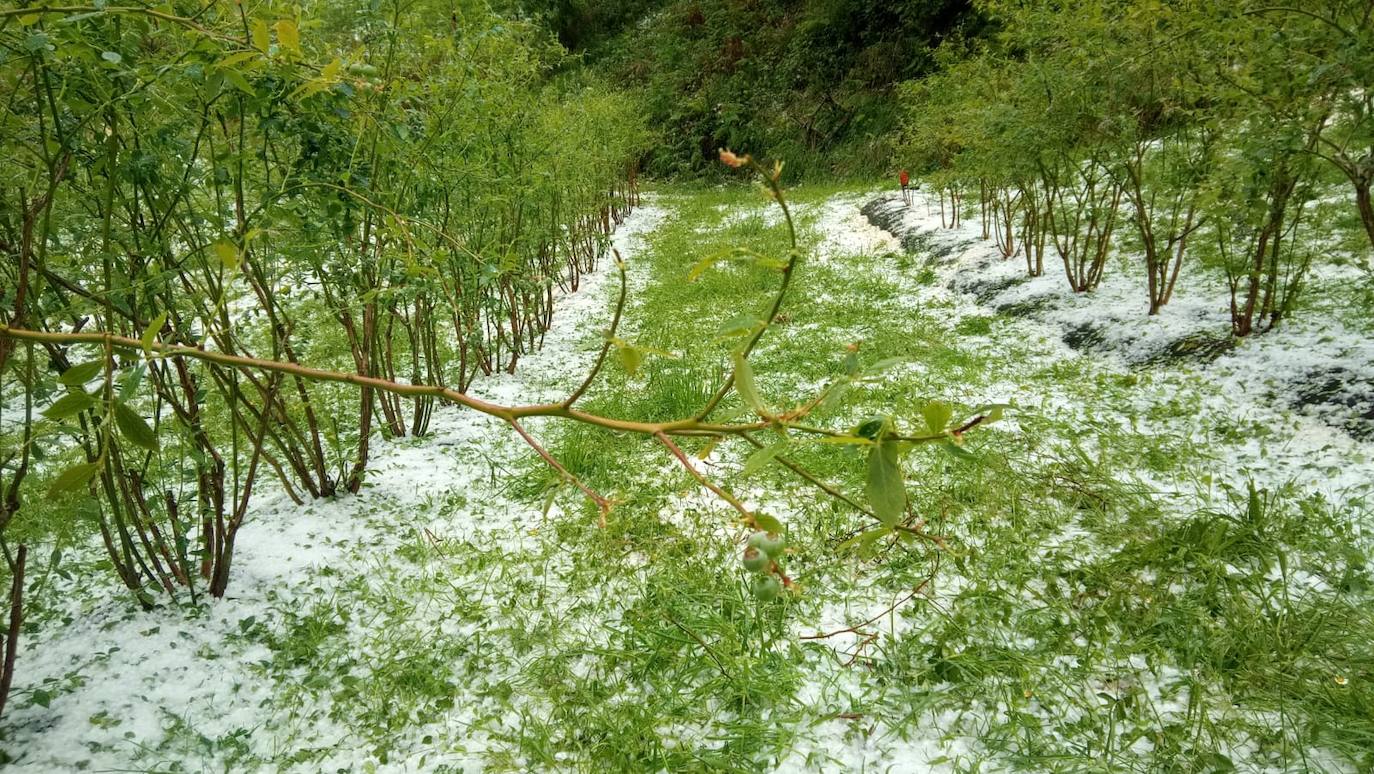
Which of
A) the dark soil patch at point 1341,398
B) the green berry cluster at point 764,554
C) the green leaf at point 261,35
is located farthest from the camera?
the dark soil patch at point 1341,398

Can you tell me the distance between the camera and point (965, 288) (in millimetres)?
5422

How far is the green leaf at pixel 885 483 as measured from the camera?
18.4 inches

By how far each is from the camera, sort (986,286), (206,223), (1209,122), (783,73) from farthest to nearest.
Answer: (783,73) → (986,286) → (1209,122) → (206,223)

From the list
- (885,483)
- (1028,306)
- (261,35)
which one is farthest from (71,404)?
(1028,306)

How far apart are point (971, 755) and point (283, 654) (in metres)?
1.65

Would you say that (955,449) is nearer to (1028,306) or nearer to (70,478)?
(70,478)

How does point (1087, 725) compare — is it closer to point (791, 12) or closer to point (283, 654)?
point (283, 654)

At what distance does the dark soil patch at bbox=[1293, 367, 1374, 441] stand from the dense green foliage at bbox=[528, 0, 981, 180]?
12.0 metres

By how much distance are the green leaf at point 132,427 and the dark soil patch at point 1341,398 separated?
343 cm

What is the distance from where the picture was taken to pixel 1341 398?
8.38ft

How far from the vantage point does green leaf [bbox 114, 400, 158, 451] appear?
558mm

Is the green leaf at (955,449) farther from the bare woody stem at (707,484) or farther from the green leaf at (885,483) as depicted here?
the bare woody stem at (707,484)

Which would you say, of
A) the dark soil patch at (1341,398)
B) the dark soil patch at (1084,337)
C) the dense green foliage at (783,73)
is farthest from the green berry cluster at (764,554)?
the dense green foliage at (783,73)

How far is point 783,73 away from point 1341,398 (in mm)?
16761
